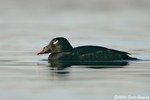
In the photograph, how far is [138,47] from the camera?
22250 millimetres

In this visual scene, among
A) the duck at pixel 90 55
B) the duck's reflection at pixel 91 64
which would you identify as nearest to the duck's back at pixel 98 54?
the duck at pixel 90 55

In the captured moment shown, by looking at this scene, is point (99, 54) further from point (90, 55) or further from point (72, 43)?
point (72, 43)

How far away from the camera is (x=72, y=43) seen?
2400cm

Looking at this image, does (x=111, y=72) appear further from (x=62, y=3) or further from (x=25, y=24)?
(x=62, y=3)

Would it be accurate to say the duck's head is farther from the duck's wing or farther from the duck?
the duck's wing

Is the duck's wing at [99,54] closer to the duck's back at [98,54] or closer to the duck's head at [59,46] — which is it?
the duck's back at [98,54]

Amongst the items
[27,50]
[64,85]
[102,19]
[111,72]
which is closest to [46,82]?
[64,85]

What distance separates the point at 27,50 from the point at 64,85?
Result: 7092mm

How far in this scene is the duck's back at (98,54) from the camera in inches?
749

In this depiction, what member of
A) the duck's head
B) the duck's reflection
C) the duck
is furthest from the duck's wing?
the duck's head

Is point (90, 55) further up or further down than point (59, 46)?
further down

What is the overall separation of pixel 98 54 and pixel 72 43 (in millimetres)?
4974

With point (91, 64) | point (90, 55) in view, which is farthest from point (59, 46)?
point (91, 64)

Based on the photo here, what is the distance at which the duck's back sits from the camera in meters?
19.0
